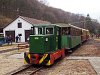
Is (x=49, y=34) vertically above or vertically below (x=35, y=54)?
above

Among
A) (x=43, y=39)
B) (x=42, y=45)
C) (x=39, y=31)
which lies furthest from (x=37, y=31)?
(x=42, y=45)

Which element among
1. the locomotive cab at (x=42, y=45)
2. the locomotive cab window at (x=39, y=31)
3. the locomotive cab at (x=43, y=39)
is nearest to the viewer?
the locomotive cab at (x=42, y=45)

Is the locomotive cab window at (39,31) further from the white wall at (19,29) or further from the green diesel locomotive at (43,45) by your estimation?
the white wall at (19,29)

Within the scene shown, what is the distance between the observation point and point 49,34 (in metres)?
17.0

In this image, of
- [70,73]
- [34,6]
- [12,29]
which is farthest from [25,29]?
[34,6]

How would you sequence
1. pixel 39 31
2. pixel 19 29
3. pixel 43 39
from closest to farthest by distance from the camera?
1. pixel 43 39
2. pixel 39 31
3. pixel 19 29

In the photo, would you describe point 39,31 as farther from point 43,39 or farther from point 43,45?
point 43,45

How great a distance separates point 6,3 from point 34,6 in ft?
83.0

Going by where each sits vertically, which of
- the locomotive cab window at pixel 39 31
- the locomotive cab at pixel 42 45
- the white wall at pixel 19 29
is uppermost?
the white wall at pixel 19 29

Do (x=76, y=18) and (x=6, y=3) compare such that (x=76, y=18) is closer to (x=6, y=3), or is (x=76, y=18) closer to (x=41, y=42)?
(x=6, y=3)

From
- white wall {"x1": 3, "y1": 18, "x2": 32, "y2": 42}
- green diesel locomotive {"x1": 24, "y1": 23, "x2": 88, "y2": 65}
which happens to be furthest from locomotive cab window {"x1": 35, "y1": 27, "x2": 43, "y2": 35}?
white wall {"x1": 3, "y1": 18, "x2": 32, "y2": 42}

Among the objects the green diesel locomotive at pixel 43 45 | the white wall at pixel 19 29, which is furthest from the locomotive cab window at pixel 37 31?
the white wall at pixel 19 29

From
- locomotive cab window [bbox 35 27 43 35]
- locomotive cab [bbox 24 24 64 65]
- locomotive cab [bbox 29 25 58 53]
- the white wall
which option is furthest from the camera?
the white wall

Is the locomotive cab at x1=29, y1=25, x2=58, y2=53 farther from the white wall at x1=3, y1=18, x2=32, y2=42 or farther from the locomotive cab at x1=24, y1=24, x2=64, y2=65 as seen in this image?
the white wall at x1=3, y1=18, x2=32, y2=42
